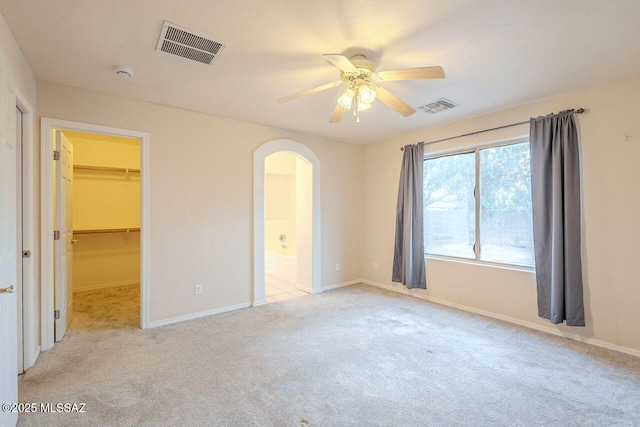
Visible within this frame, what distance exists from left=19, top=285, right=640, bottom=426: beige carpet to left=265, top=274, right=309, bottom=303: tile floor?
0.98 metres

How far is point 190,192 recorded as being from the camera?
3.51 metres

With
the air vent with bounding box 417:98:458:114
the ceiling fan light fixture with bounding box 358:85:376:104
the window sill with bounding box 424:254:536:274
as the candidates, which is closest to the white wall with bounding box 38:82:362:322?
the air vent with bounding box 417:98:458:114

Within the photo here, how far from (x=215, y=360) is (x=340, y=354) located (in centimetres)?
109

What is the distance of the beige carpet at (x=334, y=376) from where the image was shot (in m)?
1.85

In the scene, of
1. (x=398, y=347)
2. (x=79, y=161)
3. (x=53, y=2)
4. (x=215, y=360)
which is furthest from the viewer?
(x=79, y=161)

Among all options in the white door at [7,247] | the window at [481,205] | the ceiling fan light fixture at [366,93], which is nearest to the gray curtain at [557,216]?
the window at [481,205]

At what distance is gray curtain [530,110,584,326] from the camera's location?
290 centimetres

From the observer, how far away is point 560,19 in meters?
1.85

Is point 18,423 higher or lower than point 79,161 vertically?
lower

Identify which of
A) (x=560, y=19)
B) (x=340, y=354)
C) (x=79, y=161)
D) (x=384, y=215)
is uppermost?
(x=560, y=19)

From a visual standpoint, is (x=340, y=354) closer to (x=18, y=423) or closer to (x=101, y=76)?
(x=18, y=423)

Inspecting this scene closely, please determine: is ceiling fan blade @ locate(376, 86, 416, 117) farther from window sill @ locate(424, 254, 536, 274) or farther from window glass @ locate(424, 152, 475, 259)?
window sill @ locate(424, 254, 536, 274)

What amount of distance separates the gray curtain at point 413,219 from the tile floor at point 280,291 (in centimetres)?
164

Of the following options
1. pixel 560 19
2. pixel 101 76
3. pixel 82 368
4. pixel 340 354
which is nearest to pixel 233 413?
pixel 340 354
